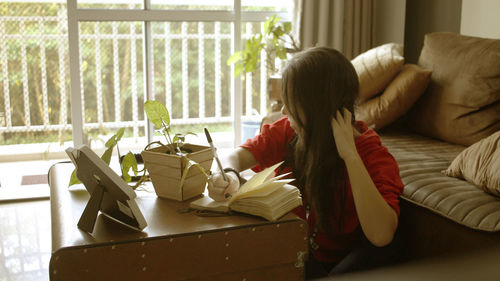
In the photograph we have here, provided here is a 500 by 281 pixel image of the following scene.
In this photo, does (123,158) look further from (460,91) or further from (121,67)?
(121,67)

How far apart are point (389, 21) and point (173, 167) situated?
2931 millimetres

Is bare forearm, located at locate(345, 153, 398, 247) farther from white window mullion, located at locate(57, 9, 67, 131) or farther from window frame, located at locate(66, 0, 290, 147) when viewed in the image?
white window mullion, located at locate(57, 9, 67, 131)

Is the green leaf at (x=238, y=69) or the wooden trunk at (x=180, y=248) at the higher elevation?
the green leaf at (x=238, y=69)

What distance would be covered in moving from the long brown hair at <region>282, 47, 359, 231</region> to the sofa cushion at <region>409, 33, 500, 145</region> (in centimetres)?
118

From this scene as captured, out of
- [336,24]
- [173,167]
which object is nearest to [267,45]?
[336,24]

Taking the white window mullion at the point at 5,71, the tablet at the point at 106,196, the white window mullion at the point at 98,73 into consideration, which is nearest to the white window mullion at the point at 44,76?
the white window mullion at the point at 5,71

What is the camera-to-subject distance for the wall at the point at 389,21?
146 inches

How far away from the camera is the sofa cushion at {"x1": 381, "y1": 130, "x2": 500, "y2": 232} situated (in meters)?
1.57

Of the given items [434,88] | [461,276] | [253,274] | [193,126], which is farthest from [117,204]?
[193,126]

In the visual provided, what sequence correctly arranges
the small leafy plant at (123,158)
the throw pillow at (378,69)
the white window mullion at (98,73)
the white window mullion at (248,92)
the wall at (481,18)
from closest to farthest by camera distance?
the small leafy plant at (123,158) < the throw pillow at (378,69) < the wall at (481,18) < the white window mullion at (98,73) < the white window mullion at (248,92)

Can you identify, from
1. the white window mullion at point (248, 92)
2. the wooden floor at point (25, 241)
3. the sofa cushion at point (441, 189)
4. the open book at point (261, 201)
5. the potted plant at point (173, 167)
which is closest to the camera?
the open book at point (261, 201)

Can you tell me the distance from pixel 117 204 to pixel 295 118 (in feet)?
1.71

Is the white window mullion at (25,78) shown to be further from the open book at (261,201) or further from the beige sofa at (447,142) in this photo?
the open book at (261,201)

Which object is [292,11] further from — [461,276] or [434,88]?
[461,276]
